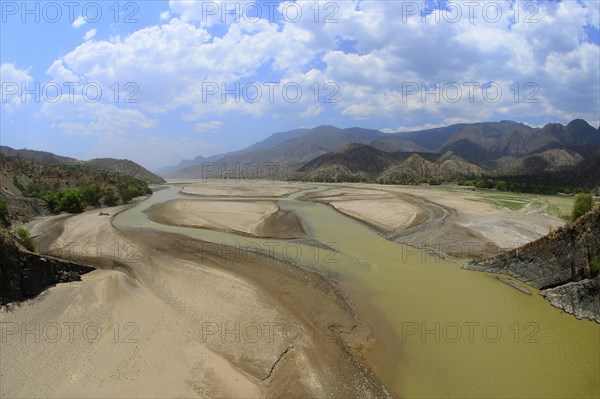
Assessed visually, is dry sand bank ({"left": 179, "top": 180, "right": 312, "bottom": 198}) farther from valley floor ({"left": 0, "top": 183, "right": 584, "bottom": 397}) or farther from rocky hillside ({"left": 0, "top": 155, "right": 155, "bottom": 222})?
valley floor ({"left": 0, "top": 183, "right": 584, "bottom": 397})

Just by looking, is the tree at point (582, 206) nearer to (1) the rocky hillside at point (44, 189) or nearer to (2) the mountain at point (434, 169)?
(1) the rocky hillside at point (44, 189)

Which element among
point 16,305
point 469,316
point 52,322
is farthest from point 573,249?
point 16,305

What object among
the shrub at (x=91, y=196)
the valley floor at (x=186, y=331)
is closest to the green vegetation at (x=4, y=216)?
the valley floor at (x=186, y=331)

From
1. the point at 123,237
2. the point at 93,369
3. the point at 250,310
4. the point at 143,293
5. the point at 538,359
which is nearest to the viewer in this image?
the point at 93,369

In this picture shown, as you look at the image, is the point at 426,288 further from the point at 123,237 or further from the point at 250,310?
the point at 123,237

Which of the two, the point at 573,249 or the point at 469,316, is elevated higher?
the point at 573,249
